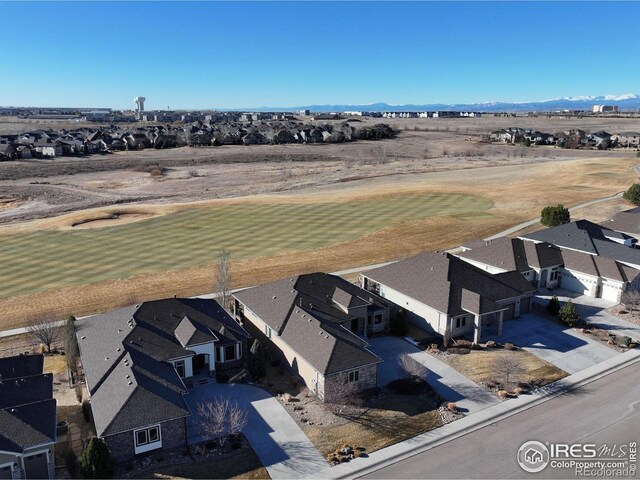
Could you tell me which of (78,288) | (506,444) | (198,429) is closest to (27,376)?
(198,429)

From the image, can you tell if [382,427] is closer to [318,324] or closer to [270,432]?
[270,432]

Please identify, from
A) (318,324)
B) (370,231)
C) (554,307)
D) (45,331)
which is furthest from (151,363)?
(370,231)

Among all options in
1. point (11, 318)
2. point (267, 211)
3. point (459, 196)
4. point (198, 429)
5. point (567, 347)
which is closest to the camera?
point (198, 429)

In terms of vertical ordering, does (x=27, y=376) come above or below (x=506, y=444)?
above

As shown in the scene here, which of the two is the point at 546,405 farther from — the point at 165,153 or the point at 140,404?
the point at 165,153

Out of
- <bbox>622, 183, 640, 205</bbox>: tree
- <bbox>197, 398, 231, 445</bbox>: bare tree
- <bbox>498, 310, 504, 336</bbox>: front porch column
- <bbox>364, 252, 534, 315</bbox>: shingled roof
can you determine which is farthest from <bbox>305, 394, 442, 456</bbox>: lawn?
<bbox>622, 183, 640, 205</bbox>: tree

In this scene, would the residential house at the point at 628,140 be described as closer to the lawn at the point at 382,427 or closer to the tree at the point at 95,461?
the lawn at the point at 382,427

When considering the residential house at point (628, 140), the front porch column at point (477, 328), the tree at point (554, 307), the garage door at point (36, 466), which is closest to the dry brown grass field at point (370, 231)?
the tree at point (554, 307)
